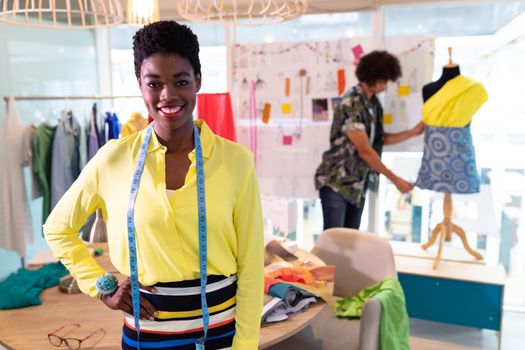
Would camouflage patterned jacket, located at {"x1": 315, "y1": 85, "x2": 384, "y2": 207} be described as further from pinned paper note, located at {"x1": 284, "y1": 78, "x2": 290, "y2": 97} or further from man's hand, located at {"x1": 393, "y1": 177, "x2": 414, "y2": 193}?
pinned paper note, located at {"x1": 284, "y1": 78, "x2": 290, "y2": 97}

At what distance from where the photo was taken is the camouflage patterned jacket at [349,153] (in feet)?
9.16

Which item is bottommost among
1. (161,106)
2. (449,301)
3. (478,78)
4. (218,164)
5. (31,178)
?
(449,301)

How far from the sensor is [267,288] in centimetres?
175

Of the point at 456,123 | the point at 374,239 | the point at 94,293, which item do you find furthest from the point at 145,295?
the point at 456,123

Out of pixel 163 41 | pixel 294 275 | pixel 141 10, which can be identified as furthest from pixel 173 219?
pixel 141 10

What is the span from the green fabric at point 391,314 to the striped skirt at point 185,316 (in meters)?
0.79

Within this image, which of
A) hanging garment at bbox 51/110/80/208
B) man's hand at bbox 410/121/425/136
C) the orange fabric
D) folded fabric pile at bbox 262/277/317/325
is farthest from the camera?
hanging garment at bbox 51/110/80/208

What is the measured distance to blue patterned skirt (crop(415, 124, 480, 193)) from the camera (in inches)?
107

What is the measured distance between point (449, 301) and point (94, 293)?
2282 millimetres

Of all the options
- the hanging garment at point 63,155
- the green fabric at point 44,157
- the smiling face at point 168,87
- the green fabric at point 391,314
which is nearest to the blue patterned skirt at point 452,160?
the green fabric at point 391,314

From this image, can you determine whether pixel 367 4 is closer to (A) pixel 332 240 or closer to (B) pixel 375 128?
(B) pixel 375 128

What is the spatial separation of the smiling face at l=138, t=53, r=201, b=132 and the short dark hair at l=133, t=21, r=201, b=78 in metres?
0.01

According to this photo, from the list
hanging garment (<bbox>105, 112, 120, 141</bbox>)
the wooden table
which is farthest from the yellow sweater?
hanging garment (<bbox>105, 112, 120, 141</bbox>)

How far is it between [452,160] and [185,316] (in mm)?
2132
